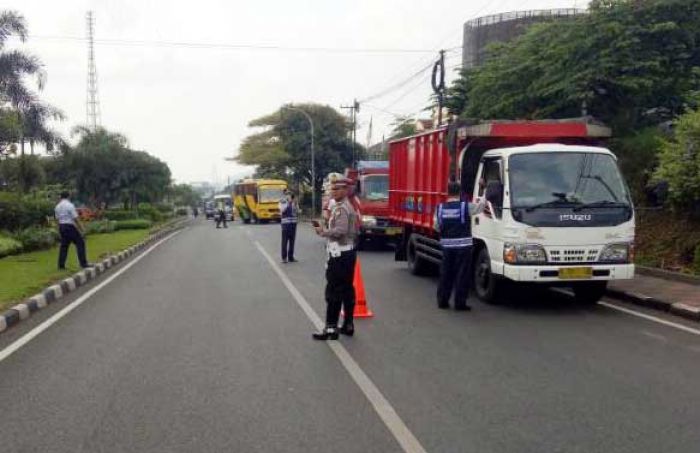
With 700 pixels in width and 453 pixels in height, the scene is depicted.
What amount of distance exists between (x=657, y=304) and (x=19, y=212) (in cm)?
1879

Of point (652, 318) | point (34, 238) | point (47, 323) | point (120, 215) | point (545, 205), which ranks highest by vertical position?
point (545, 205)

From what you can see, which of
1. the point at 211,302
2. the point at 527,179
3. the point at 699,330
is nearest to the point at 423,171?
the point at 527,179

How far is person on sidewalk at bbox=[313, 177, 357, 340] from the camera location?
8.19m

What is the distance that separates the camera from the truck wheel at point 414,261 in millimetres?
14641

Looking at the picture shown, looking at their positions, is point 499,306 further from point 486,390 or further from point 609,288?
point 486,390

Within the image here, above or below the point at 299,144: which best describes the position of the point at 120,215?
below

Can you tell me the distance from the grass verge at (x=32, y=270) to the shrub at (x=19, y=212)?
161cm

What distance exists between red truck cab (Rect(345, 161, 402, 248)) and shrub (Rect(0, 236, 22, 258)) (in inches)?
356

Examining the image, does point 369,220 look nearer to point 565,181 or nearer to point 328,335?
point 565,181

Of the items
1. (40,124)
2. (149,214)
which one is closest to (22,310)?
(40,124)

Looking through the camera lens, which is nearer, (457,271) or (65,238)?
(457,271)

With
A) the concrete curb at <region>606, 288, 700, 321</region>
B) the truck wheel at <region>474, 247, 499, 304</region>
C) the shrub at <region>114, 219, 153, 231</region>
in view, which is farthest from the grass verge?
the shrub at <region>114, 219, 153, 231</region>

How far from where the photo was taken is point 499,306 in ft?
34.3

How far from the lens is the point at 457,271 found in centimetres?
1016
